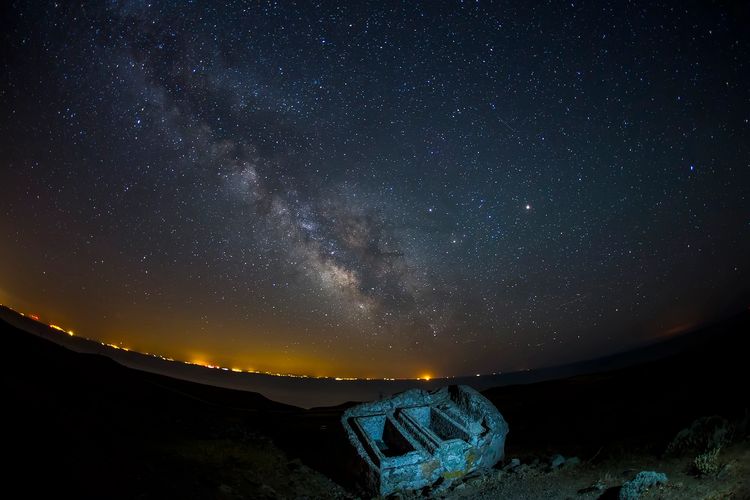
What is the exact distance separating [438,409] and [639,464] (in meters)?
6.48

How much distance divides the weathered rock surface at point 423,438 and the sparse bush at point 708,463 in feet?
17.5

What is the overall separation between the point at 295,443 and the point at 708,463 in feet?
52.1

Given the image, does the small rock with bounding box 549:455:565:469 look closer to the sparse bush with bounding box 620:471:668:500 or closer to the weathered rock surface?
the weathered rock surface

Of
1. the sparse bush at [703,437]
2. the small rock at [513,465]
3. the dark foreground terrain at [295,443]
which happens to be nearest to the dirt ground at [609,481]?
the dark foreground terrain at [295,443]

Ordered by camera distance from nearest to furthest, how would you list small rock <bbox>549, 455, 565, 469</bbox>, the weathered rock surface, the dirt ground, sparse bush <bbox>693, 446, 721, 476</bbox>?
the dirt ground < sparse bush <bbox>693, 446, 721, 476</bbox> < the weathered rock surface < small rock <bbox>549, 455, 565, 469</bbox>

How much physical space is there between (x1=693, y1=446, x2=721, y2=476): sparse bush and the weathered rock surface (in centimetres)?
535

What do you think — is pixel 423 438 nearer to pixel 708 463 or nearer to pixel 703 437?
pixel 708 463

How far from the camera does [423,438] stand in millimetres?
11812

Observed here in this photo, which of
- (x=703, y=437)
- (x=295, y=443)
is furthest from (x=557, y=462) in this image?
(x=295, y=443)

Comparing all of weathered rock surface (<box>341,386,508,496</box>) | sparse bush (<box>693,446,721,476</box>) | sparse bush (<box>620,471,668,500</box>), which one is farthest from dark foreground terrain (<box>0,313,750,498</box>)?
weathered rock surface (<box>341,386,508,496</box>)

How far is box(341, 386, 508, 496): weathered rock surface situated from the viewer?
1068 cm

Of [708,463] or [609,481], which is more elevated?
[708,463]

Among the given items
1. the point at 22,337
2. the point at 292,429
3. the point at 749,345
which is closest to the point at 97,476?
the point at 292,429

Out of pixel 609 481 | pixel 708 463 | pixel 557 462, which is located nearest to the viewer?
pixel 708 463
